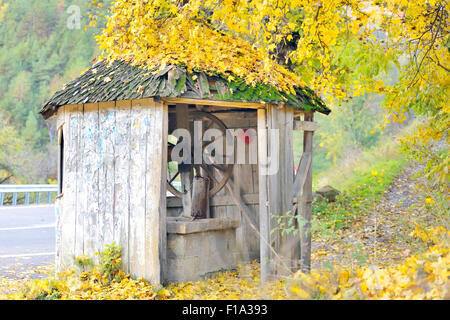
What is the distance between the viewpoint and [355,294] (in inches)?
184

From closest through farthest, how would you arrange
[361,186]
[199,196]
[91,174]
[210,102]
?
[210,102] < [91,174] < [199,196] < [361,186]

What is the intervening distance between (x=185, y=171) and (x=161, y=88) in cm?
216

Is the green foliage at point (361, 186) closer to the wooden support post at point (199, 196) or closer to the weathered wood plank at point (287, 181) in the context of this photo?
the weathered wood plank at point (287, 181)

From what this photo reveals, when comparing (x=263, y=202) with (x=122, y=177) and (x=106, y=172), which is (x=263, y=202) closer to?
(x=122, y=177)

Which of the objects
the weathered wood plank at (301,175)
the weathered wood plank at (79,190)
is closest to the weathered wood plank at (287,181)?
the weathered wood plank at (301,175)

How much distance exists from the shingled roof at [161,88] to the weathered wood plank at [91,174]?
31 centimetres

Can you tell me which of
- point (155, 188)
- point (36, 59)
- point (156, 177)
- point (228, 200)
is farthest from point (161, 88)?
point (36, 59)

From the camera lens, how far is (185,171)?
27.9ft

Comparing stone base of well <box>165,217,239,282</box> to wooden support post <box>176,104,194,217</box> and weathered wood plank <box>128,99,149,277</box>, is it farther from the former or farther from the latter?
weathered wood plank <box>128,99,149,277</box>

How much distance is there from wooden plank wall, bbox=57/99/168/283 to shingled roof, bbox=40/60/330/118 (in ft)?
0.73

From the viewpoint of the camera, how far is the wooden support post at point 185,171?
328 inches

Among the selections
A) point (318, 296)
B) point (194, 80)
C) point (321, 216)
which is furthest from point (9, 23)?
point (318, 296)

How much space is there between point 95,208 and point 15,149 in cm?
2385
